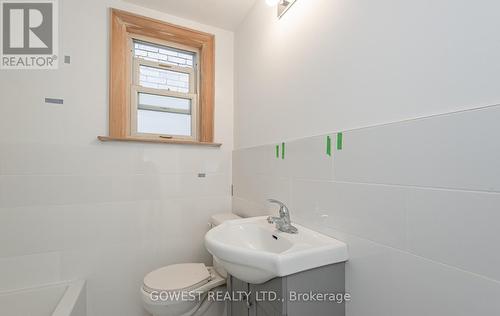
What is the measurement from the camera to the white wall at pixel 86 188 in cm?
135

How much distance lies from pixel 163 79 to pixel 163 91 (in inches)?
4.8

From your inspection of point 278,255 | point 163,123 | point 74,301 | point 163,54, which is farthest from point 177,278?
point 163,54

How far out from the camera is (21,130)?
1.35 meters

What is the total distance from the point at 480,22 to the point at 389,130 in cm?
33

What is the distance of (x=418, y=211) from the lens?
25.6 inches

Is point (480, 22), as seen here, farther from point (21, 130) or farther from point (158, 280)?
point (21, 130)

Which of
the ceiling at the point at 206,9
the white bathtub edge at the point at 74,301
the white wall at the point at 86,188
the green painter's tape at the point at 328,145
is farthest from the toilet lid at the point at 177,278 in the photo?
the ceiling at the point at 206,9

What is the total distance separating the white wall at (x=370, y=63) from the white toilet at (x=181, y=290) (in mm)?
965

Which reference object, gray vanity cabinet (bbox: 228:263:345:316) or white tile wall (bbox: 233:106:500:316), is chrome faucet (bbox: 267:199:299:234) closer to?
white tile wall (bbox: 233:106:500:316)

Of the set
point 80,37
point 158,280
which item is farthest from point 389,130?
point 80,37

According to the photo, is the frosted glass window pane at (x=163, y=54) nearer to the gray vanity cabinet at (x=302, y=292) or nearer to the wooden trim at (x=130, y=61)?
the wooden trim at (x=130, y=61)

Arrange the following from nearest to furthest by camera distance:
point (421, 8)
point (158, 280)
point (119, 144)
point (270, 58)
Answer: point (421, 8) < point (158, 280) < point (270, 58) < point (119, 144)

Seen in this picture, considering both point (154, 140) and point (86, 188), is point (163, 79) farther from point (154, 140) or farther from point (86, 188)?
point (86, 188)

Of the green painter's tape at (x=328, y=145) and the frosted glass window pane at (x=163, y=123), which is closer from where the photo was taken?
the green painter's tape at (x=328, y=145)
